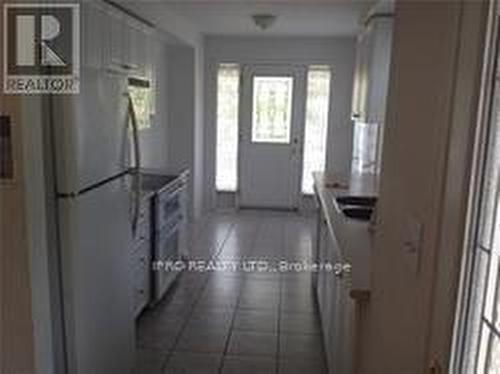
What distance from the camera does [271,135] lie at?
671cm

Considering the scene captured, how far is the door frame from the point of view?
645cm

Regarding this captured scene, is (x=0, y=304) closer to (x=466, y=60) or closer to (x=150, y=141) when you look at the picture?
(x=466, y=60)

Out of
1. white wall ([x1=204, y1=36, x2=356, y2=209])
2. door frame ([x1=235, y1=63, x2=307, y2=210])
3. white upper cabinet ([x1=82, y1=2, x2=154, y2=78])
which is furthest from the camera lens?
door frame ([x1=235, y1=63, x2=307, y2=210])

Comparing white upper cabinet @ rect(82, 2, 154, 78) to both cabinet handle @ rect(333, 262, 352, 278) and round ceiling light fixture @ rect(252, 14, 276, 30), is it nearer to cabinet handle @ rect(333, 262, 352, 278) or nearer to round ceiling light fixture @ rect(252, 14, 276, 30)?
cabinet handle @ rect(333, 262, 352, 278)

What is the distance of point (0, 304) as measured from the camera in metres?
1.74

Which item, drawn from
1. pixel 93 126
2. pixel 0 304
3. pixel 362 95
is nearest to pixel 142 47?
pixel 93 126

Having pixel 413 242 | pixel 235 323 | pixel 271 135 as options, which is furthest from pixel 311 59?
pixel 413 242

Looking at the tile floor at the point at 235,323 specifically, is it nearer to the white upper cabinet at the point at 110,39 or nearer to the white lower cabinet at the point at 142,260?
the white lower cabinet at the point at 142,260

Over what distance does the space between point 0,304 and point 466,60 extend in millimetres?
1698

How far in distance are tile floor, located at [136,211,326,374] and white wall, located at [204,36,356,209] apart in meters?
1.92

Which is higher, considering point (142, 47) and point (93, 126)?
point (142, 47)

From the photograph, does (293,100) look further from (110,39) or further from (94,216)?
(94,216)

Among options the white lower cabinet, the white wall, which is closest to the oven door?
the white lower cabinet

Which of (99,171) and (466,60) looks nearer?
(466,60)
